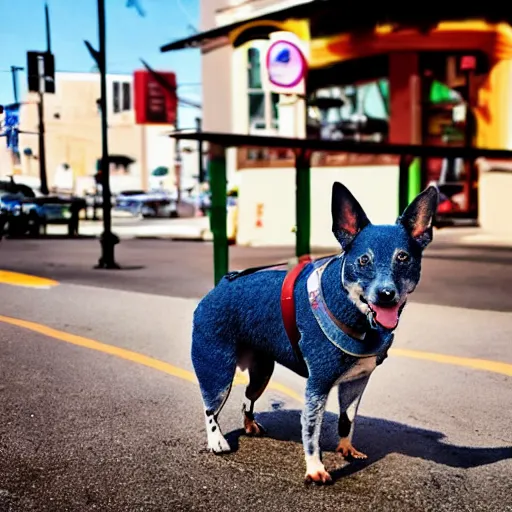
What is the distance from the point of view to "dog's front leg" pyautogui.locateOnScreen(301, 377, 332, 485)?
3.33 meters

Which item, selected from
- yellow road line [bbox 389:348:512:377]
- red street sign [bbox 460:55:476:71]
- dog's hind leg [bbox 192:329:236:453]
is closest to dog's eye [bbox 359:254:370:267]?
dog's hind leg [bbox 192:329:236:453]

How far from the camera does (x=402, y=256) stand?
305 centimetres

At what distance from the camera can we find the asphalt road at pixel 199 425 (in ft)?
11.3

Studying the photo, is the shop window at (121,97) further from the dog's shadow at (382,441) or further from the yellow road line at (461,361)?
the dog's shadow at (382,441)

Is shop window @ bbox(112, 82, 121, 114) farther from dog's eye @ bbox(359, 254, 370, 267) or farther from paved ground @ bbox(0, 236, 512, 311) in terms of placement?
dog's eye @ bbox(359, 254, 370, 267)

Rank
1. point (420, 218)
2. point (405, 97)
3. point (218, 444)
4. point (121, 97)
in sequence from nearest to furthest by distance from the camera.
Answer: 1. point (420, 218)
2. point (218, 444)
3. point (405, 97)
4. point (121, 97)

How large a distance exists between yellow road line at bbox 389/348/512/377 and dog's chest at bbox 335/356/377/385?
9.32 ft

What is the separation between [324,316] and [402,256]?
47cm

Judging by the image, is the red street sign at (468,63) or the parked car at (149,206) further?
the parked car at (149,206)

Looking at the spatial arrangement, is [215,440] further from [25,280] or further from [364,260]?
[25,280]

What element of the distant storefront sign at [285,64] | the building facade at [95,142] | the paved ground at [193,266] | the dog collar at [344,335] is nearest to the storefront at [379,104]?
the distant storefront sign at [285,64]

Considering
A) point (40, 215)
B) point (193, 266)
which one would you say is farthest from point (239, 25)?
point (193, 266)

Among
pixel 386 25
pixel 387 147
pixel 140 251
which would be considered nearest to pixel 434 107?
pixel 386 25

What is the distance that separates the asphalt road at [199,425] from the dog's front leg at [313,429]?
0.08 meters
